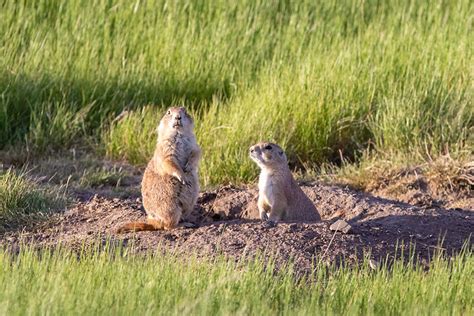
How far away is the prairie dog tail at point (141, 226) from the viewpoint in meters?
8.25

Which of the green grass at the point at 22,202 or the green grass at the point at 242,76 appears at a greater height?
the green grass at the point at 242,76

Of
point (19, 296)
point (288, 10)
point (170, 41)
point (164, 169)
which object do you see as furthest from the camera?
point (288, 10)

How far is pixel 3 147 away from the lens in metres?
11.5

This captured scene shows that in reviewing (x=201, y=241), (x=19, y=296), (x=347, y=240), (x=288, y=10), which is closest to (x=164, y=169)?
(x=201, y=241)

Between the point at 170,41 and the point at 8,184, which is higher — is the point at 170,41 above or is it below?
above

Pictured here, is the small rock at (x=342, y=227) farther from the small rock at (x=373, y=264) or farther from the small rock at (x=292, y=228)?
the small rock at (x=373, y=264)

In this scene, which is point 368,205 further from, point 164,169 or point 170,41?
point 170,41

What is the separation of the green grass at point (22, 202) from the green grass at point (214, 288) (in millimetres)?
2086

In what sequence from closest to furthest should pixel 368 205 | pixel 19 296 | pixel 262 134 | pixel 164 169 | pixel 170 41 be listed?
pixel 19 296 < pixel 164 169 < pixel 368 205 < pixel 262 134 < pixel 170 41

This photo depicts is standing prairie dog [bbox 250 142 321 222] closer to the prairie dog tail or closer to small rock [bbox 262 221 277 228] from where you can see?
small rock [bbox 262 221 277 228]

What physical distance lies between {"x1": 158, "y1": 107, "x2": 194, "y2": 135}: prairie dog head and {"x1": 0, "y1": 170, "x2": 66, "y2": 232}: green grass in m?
1.41

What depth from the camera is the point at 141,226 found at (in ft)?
27.1

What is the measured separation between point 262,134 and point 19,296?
535 cm

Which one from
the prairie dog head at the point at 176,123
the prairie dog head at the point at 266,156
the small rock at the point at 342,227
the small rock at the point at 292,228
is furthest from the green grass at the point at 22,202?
the small rock at the point at 342,227
